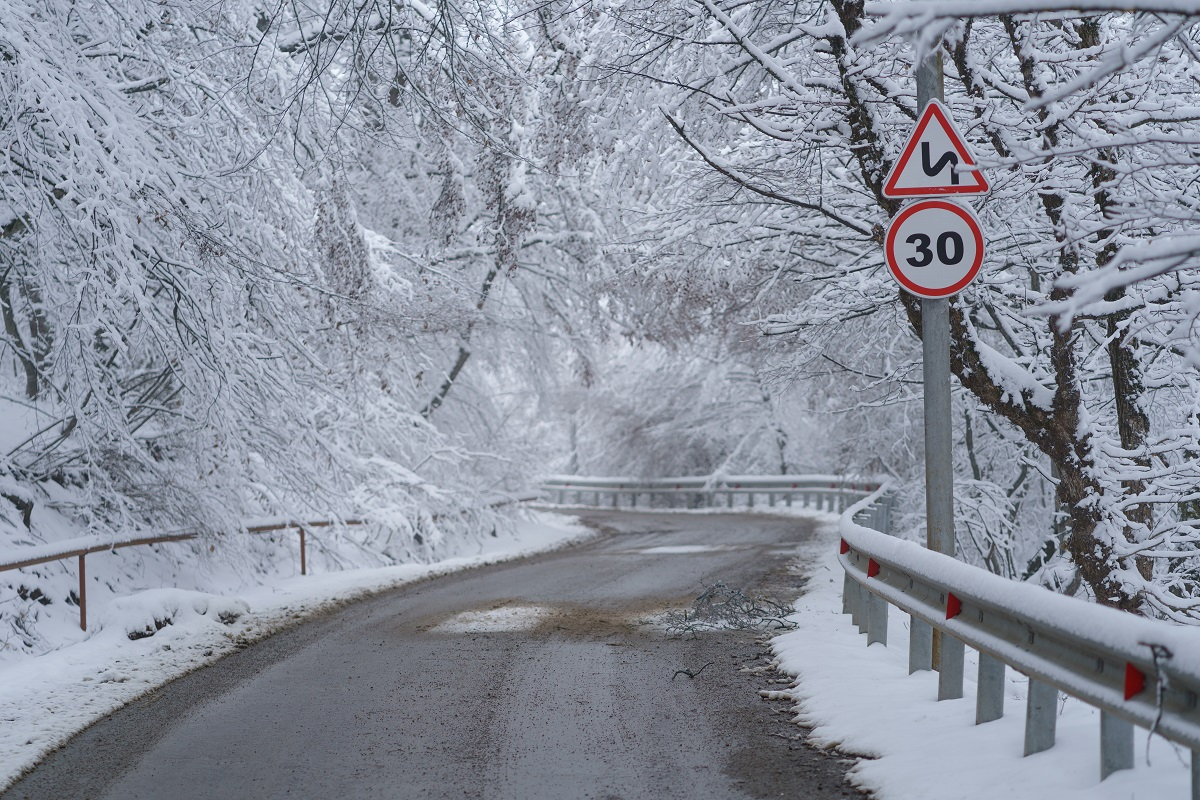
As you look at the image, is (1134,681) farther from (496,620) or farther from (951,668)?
(496,620)

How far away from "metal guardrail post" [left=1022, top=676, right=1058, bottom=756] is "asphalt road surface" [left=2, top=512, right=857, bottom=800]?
89cm

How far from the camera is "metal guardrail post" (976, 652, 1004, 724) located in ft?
17.9

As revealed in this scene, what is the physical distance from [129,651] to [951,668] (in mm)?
6315

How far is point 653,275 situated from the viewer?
14719 mm

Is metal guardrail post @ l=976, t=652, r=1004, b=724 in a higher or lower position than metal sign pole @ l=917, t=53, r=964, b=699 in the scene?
lower

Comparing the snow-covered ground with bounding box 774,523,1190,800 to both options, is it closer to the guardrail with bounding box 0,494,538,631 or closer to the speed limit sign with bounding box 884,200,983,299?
the speed limit sign with bounding box 884,200,983,299

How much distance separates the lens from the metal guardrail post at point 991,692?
5.45 meters

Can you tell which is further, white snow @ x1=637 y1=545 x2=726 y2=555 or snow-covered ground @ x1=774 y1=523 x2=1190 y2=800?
white snow @ x1=637 y1=545 x2=726 y2=555

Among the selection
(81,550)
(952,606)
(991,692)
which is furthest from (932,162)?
(81,550)

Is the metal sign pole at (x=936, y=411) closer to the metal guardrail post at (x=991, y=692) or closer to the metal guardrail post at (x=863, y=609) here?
the metal guardrail post at (x=991, y=692)

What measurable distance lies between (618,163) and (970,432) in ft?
22.0

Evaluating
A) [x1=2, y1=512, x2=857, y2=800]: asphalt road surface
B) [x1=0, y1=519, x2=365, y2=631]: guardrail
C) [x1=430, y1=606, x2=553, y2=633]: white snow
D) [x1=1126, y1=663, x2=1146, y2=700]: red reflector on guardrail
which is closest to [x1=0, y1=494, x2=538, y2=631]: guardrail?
[x1=0, y1=519, x2=365, y2=631]: guardrail

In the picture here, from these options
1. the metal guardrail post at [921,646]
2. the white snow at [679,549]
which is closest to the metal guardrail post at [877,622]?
the metal guardrail post at [921,646]

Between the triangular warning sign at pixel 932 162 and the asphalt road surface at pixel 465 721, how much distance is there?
10.5ft
